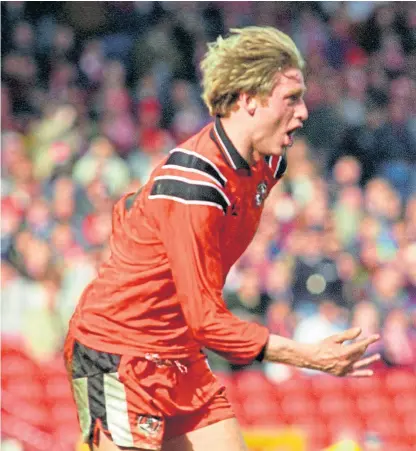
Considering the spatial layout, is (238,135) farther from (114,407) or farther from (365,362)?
(114,407)

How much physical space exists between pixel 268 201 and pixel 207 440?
5613 mm

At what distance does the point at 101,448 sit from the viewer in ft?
13.8

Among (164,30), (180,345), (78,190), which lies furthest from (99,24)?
(180,345)

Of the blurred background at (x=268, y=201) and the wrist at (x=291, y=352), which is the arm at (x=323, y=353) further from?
the blurred background at (x=268, y=201)

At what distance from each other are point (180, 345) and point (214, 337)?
343 millimetres

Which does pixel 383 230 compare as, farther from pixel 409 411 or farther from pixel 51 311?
pixel 51 311

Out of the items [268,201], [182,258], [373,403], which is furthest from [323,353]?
[268,201]

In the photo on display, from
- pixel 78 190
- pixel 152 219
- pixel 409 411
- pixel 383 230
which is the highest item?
pixel 152 219

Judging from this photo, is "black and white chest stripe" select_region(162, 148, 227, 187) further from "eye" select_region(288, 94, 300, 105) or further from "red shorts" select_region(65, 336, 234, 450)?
"red shorts" select_region(65, 336, 234, 450)

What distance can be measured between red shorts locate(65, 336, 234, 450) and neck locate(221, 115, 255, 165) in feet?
2.41

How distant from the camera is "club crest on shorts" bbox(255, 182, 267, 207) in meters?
4.22

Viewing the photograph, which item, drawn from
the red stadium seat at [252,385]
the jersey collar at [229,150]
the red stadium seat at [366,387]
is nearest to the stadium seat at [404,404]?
the red stadium seat at [366,387]

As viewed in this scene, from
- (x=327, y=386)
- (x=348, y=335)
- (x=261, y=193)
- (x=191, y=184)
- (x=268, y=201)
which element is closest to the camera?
(x=348, y=335)

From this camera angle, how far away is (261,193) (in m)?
4.25
